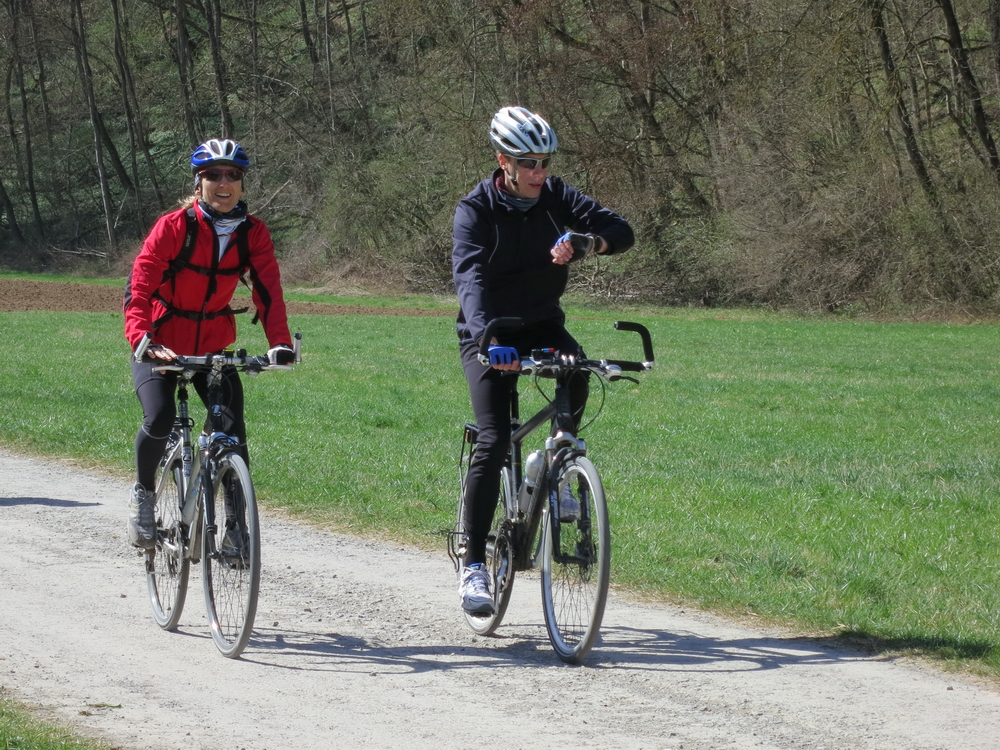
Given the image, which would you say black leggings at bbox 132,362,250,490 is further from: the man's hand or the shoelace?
the man's hand

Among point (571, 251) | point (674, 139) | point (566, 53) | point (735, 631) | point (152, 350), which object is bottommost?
point (735, 631)

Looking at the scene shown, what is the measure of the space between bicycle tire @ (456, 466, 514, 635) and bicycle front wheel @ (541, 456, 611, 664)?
0.25m

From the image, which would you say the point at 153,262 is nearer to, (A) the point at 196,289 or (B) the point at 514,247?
(A) the point at 196,289

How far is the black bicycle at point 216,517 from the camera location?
4984mm

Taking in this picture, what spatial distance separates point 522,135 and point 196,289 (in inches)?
63.4

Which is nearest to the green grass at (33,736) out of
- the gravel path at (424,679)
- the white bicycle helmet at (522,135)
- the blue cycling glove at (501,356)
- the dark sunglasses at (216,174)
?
the gravel path at (424,679)

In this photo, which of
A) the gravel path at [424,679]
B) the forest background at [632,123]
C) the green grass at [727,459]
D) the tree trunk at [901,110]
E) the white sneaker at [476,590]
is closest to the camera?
the gravel path at [424,679]

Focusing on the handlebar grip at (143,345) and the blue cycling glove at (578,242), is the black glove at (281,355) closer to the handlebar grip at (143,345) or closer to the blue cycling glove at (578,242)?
the handlebar grip at (143,345)

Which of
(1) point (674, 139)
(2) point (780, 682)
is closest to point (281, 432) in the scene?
(2) point (780, 682)

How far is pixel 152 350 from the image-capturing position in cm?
509

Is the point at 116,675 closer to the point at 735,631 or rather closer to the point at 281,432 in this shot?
the point at 735,631

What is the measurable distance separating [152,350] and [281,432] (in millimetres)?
7075

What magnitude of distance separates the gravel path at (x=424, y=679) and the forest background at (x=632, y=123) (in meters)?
24.4

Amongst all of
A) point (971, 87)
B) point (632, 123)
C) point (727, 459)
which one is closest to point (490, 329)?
point (727, 459)
